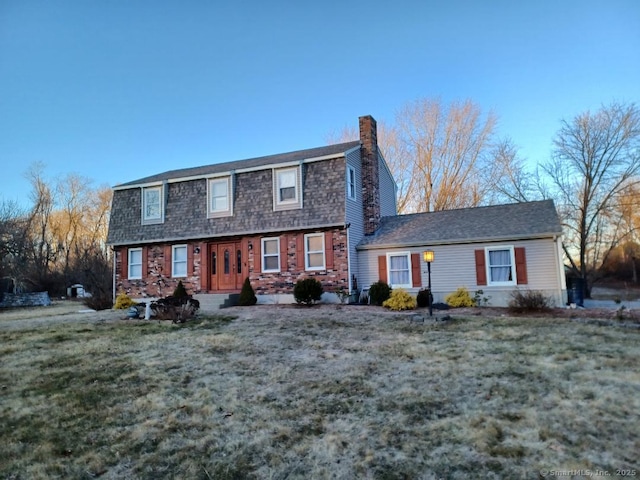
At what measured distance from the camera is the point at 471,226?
46.6 ft

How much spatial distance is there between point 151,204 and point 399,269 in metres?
11.0

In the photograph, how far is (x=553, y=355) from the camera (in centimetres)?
643

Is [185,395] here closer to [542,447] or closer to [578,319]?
[542,447]

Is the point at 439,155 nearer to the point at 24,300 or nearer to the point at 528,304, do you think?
the point at 528,304

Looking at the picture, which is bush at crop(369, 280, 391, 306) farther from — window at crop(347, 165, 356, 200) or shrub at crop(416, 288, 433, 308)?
window at crop(347, 165, 356, 200)

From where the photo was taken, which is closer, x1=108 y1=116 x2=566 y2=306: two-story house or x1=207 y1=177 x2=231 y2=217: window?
x1=108 y1=116 x2=566 y2=306: two-story house

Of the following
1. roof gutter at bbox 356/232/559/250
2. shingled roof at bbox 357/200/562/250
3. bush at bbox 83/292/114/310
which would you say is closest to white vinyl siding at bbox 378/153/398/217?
shingled roof at bbox 357/200/562/250

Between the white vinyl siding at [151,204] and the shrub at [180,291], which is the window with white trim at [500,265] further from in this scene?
the white vinyl siding at [151,204]

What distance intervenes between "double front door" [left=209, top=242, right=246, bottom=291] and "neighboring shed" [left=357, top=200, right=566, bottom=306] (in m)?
4.74

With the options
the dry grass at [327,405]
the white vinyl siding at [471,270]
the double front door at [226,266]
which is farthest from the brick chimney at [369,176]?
the dry grass at [327,405]

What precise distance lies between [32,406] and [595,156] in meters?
24.6

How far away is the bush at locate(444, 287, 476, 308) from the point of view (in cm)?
1273

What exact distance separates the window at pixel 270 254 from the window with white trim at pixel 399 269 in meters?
4.19

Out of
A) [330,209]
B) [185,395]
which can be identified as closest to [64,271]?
[330,209]
